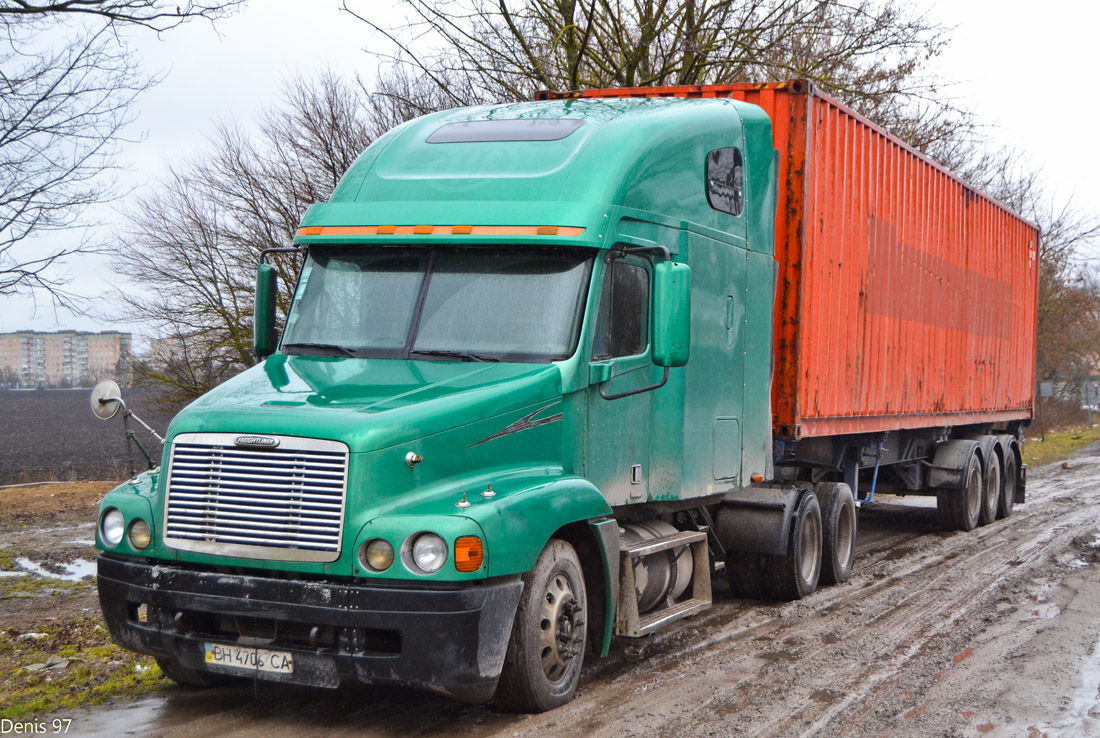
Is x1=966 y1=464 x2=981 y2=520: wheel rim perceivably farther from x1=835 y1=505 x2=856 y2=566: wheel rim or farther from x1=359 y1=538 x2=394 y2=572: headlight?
x1=359 y1=538 x2=394 y2=572: headlight

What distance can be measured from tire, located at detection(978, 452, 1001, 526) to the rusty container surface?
656mm

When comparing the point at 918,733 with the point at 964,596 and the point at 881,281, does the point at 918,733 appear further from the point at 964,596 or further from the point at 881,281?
the point at 881,281

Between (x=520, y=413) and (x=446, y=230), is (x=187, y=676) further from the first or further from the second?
(x=446, y=230)

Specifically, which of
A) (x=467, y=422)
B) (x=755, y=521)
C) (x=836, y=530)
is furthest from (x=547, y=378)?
(x=836, y=530)

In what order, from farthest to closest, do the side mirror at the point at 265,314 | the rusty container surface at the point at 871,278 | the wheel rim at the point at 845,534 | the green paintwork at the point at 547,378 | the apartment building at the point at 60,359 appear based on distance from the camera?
the apartment building at the point at 60,359 → the wheel rim at the point at 845,534 → the rusty container surface at the point at 871,278 → the side mirror at the point at 265,314 → the green paintwork at the point at 547,378

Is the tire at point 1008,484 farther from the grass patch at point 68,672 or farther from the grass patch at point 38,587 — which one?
the grass patch at point 68,672

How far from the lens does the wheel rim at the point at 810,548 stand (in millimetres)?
9328

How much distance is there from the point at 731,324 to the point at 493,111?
2310mm

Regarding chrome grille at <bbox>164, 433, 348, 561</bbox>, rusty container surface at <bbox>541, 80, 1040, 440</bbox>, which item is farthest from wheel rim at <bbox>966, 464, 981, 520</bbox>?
chrome grille at <bbox>164, 433, 348, 561</bbox>

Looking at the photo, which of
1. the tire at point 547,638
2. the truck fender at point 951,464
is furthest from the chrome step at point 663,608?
the truck fender at point 951,464

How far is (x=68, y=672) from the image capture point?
6.55 meters

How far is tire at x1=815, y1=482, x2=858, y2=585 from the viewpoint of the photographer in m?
9.80

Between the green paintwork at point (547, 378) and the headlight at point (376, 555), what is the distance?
50 millimetres

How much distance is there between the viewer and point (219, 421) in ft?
17.7
